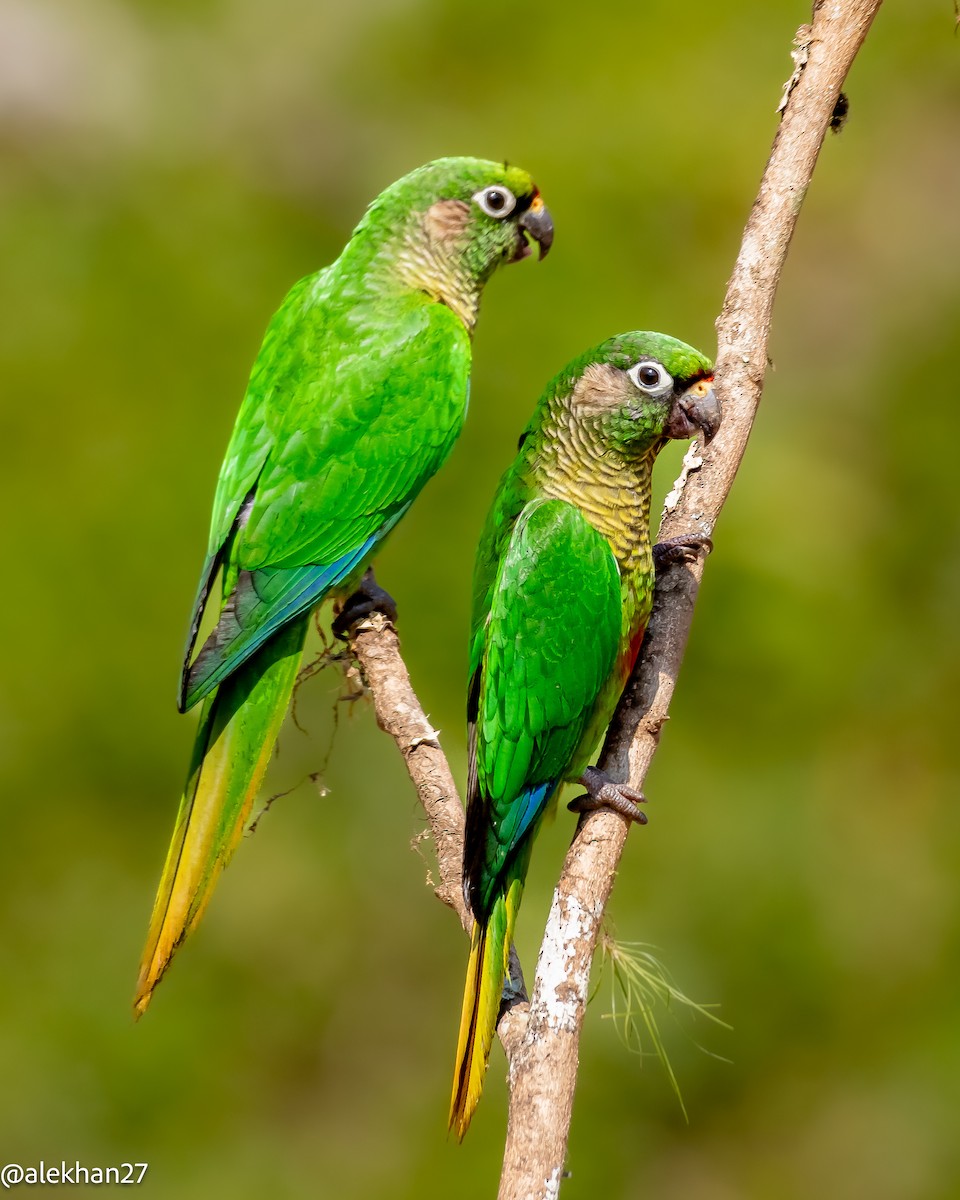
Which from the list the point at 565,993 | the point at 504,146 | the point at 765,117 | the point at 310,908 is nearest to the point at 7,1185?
the point at 310,908

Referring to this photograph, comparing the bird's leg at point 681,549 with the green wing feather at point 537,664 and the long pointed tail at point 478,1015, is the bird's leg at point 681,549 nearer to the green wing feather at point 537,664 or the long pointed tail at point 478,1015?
the green wing feather at point 537,664

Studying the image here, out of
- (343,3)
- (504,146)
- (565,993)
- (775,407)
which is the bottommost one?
(565,993)

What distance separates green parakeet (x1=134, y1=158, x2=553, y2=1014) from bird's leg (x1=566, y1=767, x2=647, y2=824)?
93cm

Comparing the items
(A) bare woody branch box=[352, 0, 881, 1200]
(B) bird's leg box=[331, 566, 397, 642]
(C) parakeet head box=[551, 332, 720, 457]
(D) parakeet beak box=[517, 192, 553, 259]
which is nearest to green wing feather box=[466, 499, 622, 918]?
(A) bare woody branch box=[352, 0, 881, 1200]

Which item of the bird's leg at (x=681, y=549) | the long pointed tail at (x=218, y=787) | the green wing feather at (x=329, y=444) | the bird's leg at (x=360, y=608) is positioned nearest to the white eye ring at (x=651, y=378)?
the bird's leg at (x=681, y=549)

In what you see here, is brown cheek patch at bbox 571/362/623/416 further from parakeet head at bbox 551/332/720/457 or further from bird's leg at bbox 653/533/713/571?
bird's leg at bbox 653/533/713/571

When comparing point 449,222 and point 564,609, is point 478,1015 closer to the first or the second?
point 564,609

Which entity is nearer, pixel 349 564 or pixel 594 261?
pixel 349 564

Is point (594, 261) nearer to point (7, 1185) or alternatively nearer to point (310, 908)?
point (310, 908)

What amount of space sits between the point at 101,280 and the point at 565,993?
538 cm

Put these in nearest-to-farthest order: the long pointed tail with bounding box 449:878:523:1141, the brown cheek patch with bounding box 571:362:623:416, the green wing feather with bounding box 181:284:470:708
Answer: the long pointed tail with bounding box 449:878:523:1141, the brown cheek patch with bounding box 571:362:623:416, the green wing feather with bounding box 181:284:470:708

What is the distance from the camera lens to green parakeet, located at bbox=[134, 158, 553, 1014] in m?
3.24

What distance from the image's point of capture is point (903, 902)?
589 centimetres

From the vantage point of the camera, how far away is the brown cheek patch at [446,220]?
156 inches
